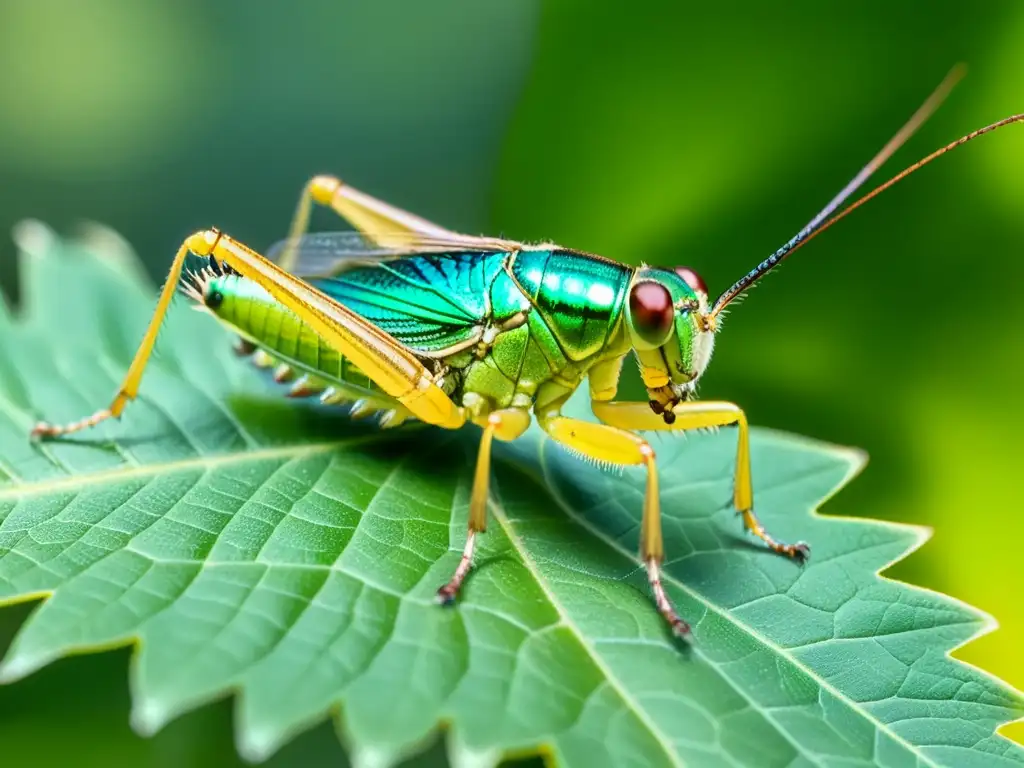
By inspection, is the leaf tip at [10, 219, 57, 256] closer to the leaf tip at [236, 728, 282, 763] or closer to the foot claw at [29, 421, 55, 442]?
the foot claw at [29, 421, 55, 442]

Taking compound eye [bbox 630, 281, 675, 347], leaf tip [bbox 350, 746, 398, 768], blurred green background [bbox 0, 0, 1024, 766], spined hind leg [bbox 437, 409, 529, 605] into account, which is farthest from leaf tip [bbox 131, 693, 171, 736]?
compound eye [bbox 630, 281, 675, 347]

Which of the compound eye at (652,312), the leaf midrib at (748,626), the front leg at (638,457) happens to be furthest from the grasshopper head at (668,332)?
the leaf midrib at (748,626)

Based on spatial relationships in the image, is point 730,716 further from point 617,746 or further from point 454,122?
point 454,122

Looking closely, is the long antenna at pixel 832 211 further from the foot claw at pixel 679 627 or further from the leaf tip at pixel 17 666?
the leaf tip at pixel 17 666

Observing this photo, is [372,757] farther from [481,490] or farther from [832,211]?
[832,211]

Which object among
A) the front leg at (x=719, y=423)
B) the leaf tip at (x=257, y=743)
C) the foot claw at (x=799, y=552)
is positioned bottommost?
the leaf tip at (x=257, y=743)
